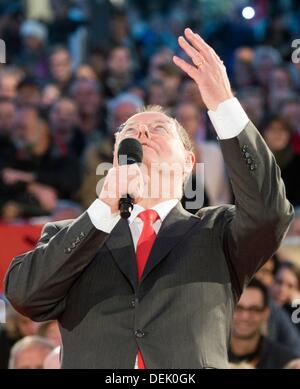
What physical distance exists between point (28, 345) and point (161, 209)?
1.99 m

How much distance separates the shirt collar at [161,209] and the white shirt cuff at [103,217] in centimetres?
27

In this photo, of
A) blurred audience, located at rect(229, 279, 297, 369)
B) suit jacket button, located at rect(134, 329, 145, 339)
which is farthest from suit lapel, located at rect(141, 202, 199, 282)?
blurred audience, located at rect(229, 279, 297, 369)

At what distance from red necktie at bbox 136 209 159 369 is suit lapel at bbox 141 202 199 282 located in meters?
0.03

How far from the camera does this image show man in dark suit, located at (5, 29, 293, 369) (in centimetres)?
316

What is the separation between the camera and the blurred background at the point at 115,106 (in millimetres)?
5570

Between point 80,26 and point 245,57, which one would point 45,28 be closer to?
point 80,26

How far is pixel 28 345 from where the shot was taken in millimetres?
5246

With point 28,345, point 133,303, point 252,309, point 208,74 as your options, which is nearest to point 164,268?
point 133,303

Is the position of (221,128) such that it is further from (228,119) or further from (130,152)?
(130,152)

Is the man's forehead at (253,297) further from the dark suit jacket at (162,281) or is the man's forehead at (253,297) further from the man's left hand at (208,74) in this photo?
the man's left hand at (208,74)

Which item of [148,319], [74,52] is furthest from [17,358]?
[74,52]

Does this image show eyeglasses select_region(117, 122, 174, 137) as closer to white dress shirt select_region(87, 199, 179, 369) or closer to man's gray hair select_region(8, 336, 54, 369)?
white dress shirt select_region(87, 199, 179, 369)

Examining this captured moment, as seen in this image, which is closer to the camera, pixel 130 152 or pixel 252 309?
pixel 130 152
